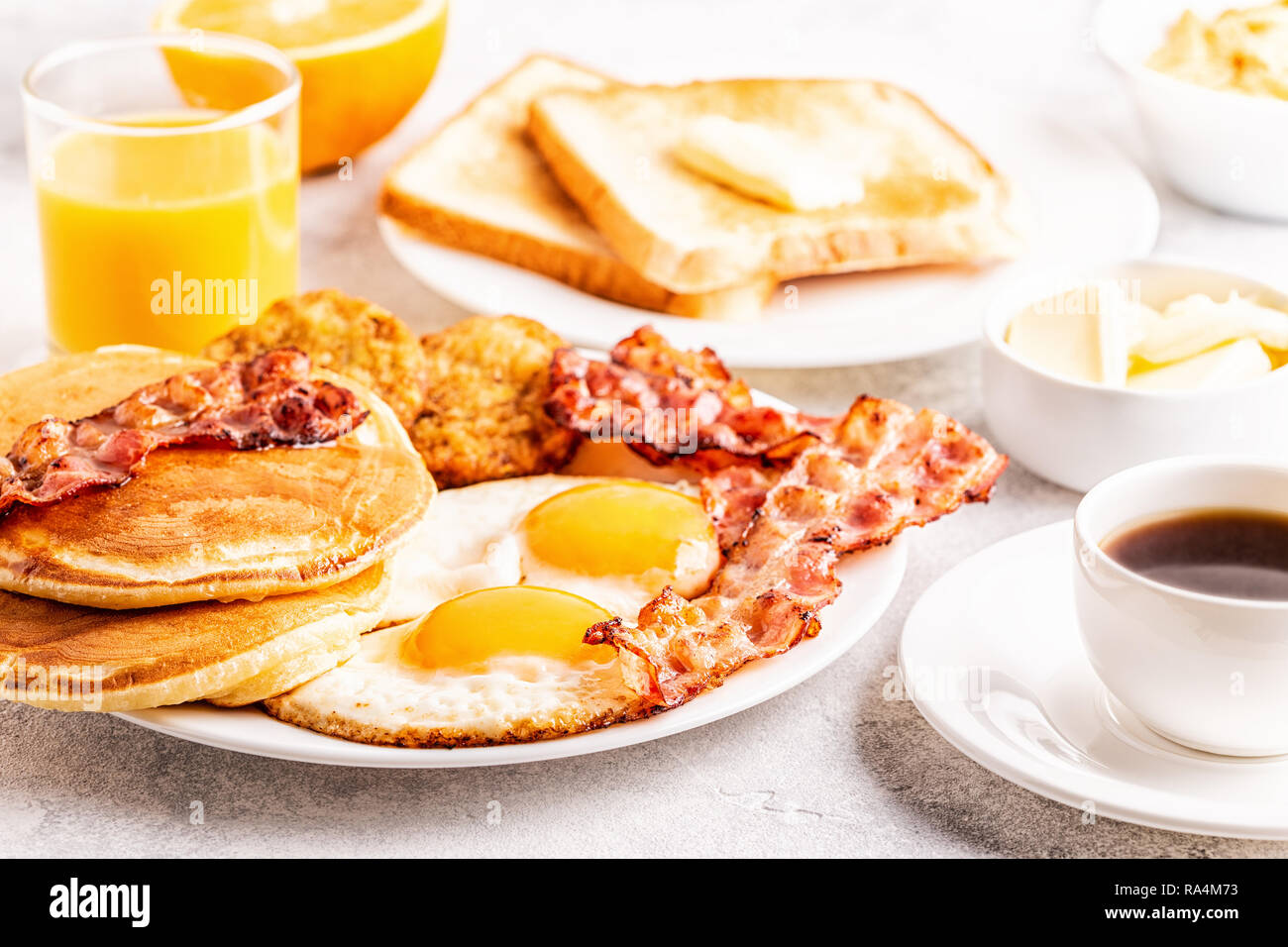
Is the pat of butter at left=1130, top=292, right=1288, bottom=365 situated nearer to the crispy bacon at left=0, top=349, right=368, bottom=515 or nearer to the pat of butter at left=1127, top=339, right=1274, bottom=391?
the pat of butter at left=1127, top=339, right=1274, bottom=391

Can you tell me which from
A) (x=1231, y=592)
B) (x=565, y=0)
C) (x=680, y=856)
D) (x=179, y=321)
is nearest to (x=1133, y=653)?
(x=1231, y=592)

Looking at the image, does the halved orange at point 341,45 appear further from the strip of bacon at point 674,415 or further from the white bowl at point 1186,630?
the white bowl at point 1186,630

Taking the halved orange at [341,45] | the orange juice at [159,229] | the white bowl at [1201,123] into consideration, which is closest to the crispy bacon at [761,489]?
the orange juice at [159,229]

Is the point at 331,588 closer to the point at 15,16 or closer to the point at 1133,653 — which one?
the point at 1133,653

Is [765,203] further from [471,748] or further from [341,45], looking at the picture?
[471,748]

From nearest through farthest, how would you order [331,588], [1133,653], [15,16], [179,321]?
[1133,653], [331,588], [179,321], [15,16]

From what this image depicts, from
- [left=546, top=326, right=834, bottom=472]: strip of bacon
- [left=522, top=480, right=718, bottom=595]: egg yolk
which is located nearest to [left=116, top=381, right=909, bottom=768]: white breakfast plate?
[left=522, top=480, right=718, bottom=595]: egg yolk
